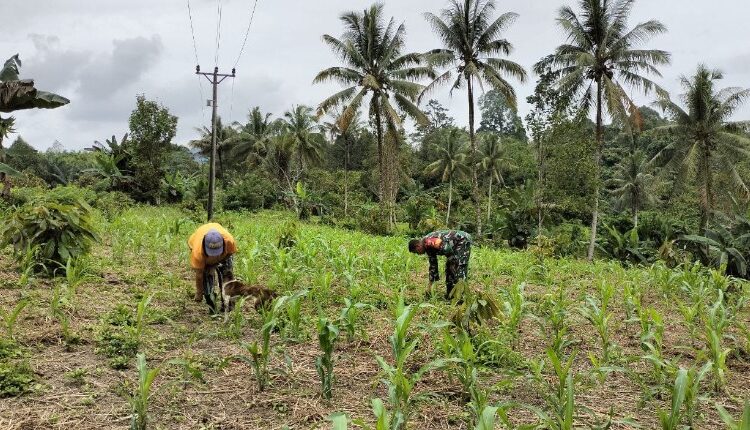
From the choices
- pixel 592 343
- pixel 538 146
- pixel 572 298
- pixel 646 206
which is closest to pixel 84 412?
pixel 592 343

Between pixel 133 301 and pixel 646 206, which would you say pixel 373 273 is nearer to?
pixel 133 301

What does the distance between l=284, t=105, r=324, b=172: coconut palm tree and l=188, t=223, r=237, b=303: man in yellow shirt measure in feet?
100

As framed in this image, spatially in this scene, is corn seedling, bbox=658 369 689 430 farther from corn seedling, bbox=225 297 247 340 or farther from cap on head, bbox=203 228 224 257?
cap on head, bbox=203 228 224 257

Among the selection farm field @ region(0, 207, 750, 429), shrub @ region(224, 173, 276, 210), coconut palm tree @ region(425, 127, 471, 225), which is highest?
coconut palm tree @ region(425, 127, 471, 225)

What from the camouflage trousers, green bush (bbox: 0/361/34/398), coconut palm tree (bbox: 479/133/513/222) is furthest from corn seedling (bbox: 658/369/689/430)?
coconut palm tree (bbox: 479/133/513/222)

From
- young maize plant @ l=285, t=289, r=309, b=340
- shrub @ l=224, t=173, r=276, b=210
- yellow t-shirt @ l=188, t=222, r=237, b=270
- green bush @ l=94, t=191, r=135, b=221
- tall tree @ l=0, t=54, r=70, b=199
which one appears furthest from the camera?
shrub @ l=224, t=173, r=276, b=210

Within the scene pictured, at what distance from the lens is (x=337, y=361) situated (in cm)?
436

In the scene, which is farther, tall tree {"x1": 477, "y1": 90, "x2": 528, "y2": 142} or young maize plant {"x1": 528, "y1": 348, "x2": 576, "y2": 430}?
tall tree {"x1": 477, "y1": 90, "x2": 528, "y2": 142}

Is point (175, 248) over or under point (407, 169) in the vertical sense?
under

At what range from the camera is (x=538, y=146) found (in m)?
22.8

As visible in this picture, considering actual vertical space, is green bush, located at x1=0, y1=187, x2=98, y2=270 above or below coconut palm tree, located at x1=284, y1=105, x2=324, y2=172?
below

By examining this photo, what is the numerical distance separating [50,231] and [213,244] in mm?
2521

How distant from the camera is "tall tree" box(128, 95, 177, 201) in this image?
28.2 meters

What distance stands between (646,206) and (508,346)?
40.8 meters
